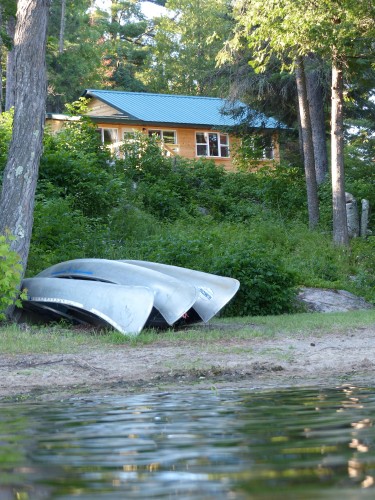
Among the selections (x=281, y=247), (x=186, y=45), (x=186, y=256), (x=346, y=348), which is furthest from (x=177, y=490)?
(x=186, y=45)

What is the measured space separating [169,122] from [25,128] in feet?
105

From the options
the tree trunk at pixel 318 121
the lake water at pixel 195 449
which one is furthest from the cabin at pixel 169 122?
the lake water at pixel 195 449

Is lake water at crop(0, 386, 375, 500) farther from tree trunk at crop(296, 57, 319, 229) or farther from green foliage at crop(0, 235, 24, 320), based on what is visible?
tree trunk at crop(296, 57, 319, 229)

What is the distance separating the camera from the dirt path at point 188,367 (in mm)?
8906

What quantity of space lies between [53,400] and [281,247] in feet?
62.6

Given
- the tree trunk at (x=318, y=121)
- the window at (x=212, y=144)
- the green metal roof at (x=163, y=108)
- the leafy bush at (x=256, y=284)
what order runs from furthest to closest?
the window at (x=212, y=144) < the green metal roof at (x=163, y=108) < the tree trunk at (x=318, y=121) < the leafy bush at (x=256, y=284)

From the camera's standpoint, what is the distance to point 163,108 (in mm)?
49125

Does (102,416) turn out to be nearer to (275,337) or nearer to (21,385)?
(21,385)

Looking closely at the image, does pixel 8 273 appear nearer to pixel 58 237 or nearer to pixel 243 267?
pixel 243 267

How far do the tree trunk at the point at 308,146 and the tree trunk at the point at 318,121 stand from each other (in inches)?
102

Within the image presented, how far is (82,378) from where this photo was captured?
957 centimetres

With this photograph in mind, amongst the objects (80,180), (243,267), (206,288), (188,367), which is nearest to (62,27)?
(80,180)

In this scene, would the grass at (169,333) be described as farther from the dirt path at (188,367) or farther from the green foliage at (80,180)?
the green foliage at (80,180)

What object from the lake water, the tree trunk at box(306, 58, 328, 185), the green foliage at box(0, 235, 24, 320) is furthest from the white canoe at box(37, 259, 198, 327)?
the tree trunk at box(306, 58, 328, 185)
